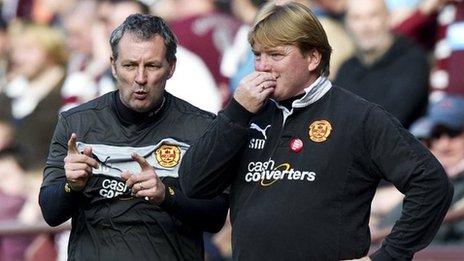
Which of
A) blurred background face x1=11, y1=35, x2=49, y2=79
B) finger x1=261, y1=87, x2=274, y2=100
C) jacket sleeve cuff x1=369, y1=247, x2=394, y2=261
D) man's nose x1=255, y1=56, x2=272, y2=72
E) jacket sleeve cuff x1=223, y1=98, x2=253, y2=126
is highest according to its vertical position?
man's nose x1=255, y1=56, x2=272, y2=72

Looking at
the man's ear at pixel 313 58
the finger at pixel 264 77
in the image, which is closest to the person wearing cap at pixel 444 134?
the man's ear at pixel 313 58

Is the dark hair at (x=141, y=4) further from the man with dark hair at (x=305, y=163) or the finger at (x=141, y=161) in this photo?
the man with dark hair at (x=305, y=163)

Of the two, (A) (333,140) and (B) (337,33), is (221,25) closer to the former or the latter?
(B) (337,33)

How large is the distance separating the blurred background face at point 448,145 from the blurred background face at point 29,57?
186 inches

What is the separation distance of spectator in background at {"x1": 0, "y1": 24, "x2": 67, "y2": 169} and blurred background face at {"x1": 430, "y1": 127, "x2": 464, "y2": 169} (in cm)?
432

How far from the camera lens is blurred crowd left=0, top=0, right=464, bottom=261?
30.3ft

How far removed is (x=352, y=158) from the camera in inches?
195

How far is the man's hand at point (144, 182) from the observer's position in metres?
5.21

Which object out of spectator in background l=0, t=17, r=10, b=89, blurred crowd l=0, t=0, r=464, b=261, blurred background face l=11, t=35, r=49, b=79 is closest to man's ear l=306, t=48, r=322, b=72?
blurred crowd l=0, t=0, r=464, b=261

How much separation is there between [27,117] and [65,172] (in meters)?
7.25

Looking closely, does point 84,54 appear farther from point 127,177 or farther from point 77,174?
point 127,177

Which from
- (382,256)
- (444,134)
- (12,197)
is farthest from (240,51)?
(382,256)

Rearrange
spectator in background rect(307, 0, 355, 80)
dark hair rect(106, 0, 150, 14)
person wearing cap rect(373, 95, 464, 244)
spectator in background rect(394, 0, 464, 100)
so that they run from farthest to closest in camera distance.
Answer: dark hair rect(106, 0, 150, 14), spectator in background rect(307, 0, 355, 80), spectator in background rect(394, 0, 464, 100), person wearing cap rect(373, 95, 464, 244)

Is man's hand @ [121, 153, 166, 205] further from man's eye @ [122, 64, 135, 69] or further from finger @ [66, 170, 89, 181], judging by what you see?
man's eye @ [122, 64, 135, 69]
